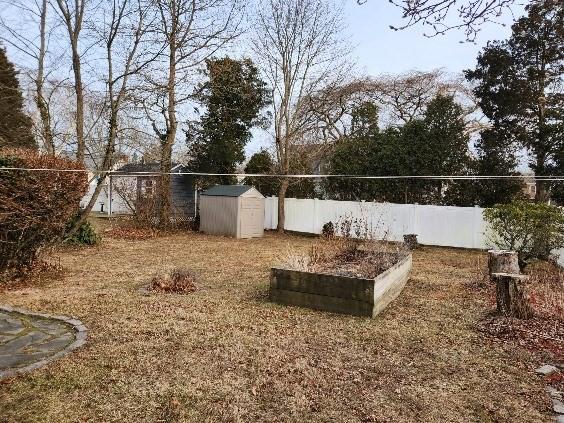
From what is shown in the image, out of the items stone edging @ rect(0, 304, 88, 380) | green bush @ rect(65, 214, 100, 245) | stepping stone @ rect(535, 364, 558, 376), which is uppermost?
green bush @ rect(65, 214, 100, 245)

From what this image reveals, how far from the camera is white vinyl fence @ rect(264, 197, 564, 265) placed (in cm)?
1295

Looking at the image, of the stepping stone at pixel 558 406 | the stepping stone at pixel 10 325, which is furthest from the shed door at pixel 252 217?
the stepping stone at pixel 558 406

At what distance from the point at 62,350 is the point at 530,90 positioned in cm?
1448

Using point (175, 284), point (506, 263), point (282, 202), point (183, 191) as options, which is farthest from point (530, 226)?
point (183, 191)

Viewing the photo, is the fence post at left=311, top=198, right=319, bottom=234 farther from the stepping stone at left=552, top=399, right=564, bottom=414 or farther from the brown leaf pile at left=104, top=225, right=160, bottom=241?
the stepping stone at left=552, top=399, right=564, bottom=414

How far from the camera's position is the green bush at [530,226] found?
822 centimetres

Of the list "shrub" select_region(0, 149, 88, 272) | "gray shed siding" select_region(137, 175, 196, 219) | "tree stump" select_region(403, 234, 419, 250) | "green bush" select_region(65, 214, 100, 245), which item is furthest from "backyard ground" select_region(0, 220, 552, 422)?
"gray shed siding" select_region(137, 175, 196, 219)

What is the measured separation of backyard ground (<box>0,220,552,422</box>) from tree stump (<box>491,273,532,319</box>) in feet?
1.37

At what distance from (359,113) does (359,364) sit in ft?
53.8

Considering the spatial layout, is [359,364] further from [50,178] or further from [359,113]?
[359,113]

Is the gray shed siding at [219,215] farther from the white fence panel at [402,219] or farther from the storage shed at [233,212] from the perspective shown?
the white fence panel at [402,219]

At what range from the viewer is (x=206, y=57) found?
42.8 ft

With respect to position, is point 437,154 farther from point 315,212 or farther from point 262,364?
point 262,364

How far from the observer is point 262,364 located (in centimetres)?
378
